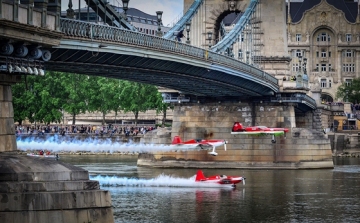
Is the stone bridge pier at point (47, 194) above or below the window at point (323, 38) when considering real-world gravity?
below

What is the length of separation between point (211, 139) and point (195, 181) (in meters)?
20.8

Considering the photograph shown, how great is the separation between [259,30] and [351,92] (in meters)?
80.0

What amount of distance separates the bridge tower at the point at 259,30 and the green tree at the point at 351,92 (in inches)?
2991

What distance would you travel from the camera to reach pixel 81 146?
68.9m

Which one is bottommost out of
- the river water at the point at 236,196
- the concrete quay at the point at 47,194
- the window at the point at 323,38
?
the river water at the point at 236,196

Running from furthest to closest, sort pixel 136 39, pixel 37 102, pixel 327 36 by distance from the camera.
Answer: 1. pixel 327 36
2. pixel 37 102
3. pixel 136 39

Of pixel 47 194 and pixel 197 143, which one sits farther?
pixel 197 143

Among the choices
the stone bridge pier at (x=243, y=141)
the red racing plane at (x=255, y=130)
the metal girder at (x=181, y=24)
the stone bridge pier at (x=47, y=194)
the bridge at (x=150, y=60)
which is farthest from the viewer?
the stone bridge pier at (x=243, y=141)

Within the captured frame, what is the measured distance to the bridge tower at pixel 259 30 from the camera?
340 feet

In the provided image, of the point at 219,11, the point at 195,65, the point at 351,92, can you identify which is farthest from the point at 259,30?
the point at 351,92

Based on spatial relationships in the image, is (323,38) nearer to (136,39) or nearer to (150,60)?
(150,60)

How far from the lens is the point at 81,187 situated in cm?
3903

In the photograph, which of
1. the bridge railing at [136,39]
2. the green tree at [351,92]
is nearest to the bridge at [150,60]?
the bridge railing at [136,39]

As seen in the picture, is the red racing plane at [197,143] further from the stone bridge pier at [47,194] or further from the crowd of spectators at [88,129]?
the stone bridge pier at [47,194]
